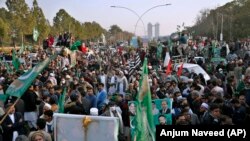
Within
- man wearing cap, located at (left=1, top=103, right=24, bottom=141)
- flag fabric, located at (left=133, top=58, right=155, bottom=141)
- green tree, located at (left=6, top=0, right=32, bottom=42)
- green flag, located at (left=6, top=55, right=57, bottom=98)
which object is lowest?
man wearing cap, located at (left=1, top=103, right=24, bottom=141)

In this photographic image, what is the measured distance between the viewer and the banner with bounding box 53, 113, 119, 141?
7.17 metres

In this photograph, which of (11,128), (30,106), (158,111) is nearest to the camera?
(11,128)

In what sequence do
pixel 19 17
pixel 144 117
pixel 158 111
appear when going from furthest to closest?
pixel 19 17
pixel 158 111
pixel 144 117

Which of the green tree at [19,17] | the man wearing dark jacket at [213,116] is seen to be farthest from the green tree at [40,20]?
the man wearing dark jacket at [213,116]

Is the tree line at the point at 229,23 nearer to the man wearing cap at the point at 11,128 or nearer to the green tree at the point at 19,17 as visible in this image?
the green tree at the point at 19,17

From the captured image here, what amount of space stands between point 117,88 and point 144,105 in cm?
924

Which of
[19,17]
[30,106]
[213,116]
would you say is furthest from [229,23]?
[213,116]

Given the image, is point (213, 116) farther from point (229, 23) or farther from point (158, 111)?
point (229, 23)

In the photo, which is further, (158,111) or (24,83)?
(158,111)

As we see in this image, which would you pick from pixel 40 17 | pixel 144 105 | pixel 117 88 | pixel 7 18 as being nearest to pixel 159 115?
pixel 144 105

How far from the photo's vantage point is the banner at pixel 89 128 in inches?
282

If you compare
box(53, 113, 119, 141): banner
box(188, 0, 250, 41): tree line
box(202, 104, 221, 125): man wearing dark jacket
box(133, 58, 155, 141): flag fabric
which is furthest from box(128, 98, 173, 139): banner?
box(188, 0, 250, 41): tree line

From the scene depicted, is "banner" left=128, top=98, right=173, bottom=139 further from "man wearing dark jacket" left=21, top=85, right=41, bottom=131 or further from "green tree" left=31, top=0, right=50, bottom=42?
"green tree" left=31, top=0, right=50, bottom=42

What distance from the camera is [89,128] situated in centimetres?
721
